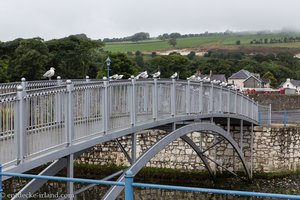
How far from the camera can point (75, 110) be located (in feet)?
28.0

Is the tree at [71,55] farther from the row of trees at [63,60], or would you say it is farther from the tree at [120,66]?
A: the tree at [120,66]

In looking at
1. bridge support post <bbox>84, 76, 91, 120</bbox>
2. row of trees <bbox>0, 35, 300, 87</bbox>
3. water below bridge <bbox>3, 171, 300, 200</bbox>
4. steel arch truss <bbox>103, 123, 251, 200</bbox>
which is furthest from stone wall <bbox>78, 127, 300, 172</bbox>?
row of trees <bbox>0, 35, 300, 87</bbox>

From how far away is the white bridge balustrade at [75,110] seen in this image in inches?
263

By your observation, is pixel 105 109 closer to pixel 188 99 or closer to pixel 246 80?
pixel 188 99

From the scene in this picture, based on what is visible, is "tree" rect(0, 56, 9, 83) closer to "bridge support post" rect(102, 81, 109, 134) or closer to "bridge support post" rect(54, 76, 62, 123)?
"bridge support post" rect(102, 81, 109, 134)

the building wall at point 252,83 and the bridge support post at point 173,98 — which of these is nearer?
the bridge support post at point 173,98

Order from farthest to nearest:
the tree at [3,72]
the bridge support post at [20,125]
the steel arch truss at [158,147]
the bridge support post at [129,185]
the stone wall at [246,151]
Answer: the tree at [3,72]
the stone wall at [246,151]
the steel arch truss at [158,147]
the bridge support post at [20,125]
the bridge support post at [129,185]

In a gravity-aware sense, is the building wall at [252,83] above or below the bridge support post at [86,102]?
below

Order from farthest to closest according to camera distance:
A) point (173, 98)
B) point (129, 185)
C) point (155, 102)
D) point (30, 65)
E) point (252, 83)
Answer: point (252, 83) → point (30, 65) → point (173, 98) → point (155, 102) → point (129, 185)

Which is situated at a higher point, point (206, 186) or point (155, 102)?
point (155, 102)

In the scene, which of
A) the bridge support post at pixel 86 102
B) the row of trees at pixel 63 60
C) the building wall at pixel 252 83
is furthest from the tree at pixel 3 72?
the building wall at pixel 252 83

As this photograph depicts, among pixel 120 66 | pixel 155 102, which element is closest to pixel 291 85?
pixel 120 66

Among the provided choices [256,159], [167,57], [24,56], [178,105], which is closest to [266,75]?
[167,57]

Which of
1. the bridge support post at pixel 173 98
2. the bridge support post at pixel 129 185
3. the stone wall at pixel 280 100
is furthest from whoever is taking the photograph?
the stone wall at pixel 280 100
